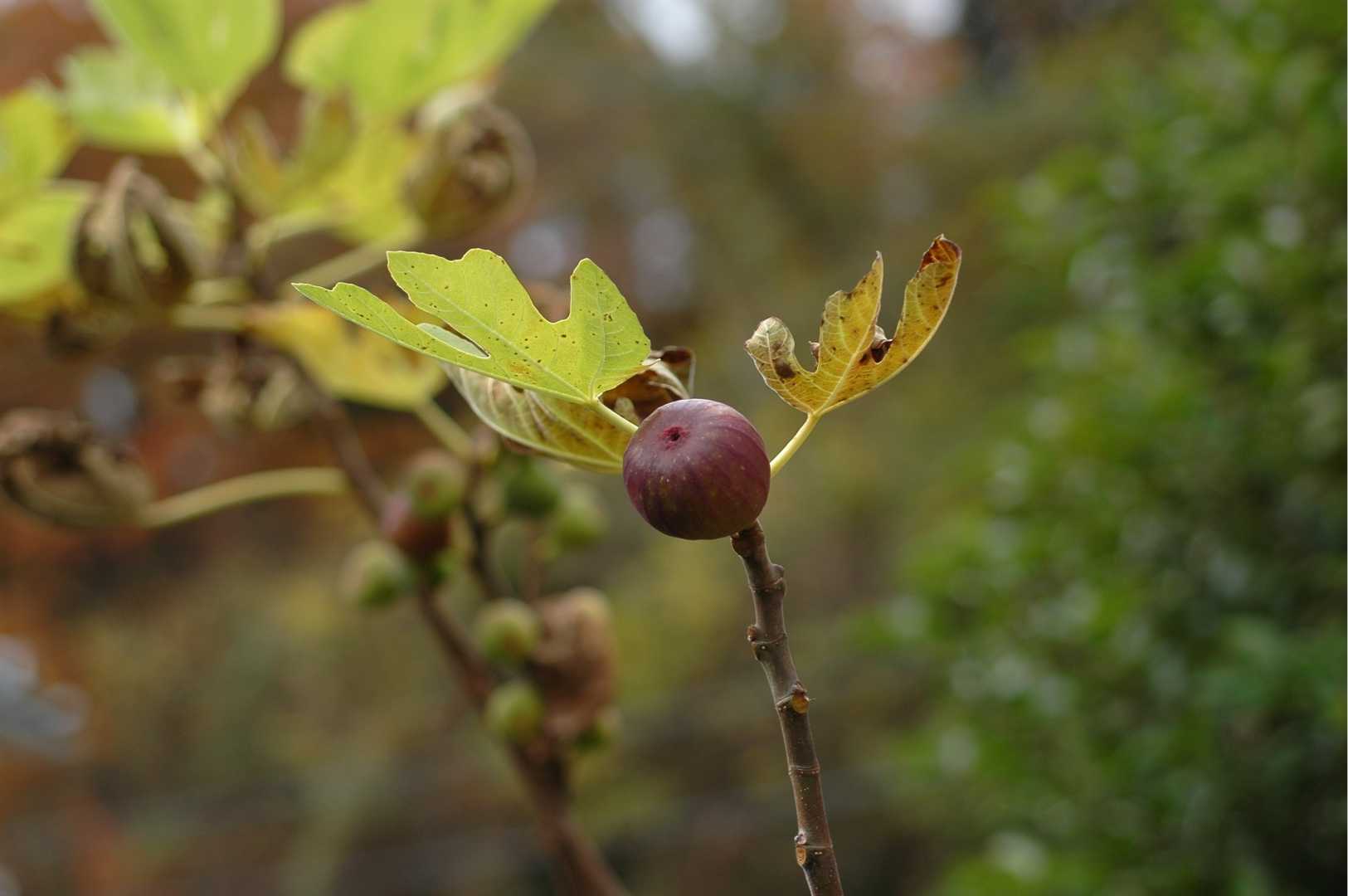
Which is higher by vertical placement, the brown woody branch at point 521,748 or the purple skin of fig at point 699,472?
the brown woody branch at point 521,748

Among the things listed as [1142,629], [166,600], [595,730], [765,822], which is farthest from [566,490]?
[765,822]

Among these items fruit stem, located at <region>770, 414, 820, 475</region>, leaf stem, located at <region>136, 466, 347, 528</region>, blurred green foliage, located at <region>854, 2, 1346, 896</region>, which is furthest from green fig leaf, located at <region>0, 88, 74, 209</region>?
blurred green foliage, located at <region>854, 2, 1346, 896</region>

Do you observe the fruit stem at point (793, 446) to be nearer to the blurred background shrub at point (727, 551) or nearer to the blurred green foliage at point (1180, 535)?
the blurred green foliage at point (1180, 535)

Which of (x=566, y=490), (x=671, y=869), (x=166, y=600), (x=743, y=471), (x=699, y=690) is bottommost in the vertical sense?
(x=743, y=471)

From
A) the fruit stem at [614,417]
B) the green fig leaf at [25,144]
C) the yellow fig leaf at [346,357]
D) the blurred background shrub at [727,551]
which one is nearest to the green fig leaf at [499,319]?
the fruit stem at [614,417]

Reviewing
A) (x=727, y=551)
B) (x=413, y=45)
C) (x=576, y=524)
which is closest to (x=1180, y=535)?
(x=576, y=524)

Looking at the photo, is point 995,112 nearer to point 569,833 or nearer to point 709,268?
point 709,268

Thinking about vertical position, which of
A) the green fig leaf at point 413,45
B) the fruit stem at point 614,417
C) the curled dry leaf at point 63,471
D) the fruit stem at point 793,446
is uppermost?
the green fig leaf at point 413,45

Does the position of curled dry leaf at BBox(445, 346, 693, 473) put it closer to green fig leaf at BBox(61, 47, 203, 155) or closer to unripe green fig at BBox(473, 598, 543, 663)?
unripe green fig at BBox(473, 598, 543, 663)

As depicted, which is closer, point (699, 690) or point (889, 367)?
point (889, 367)
